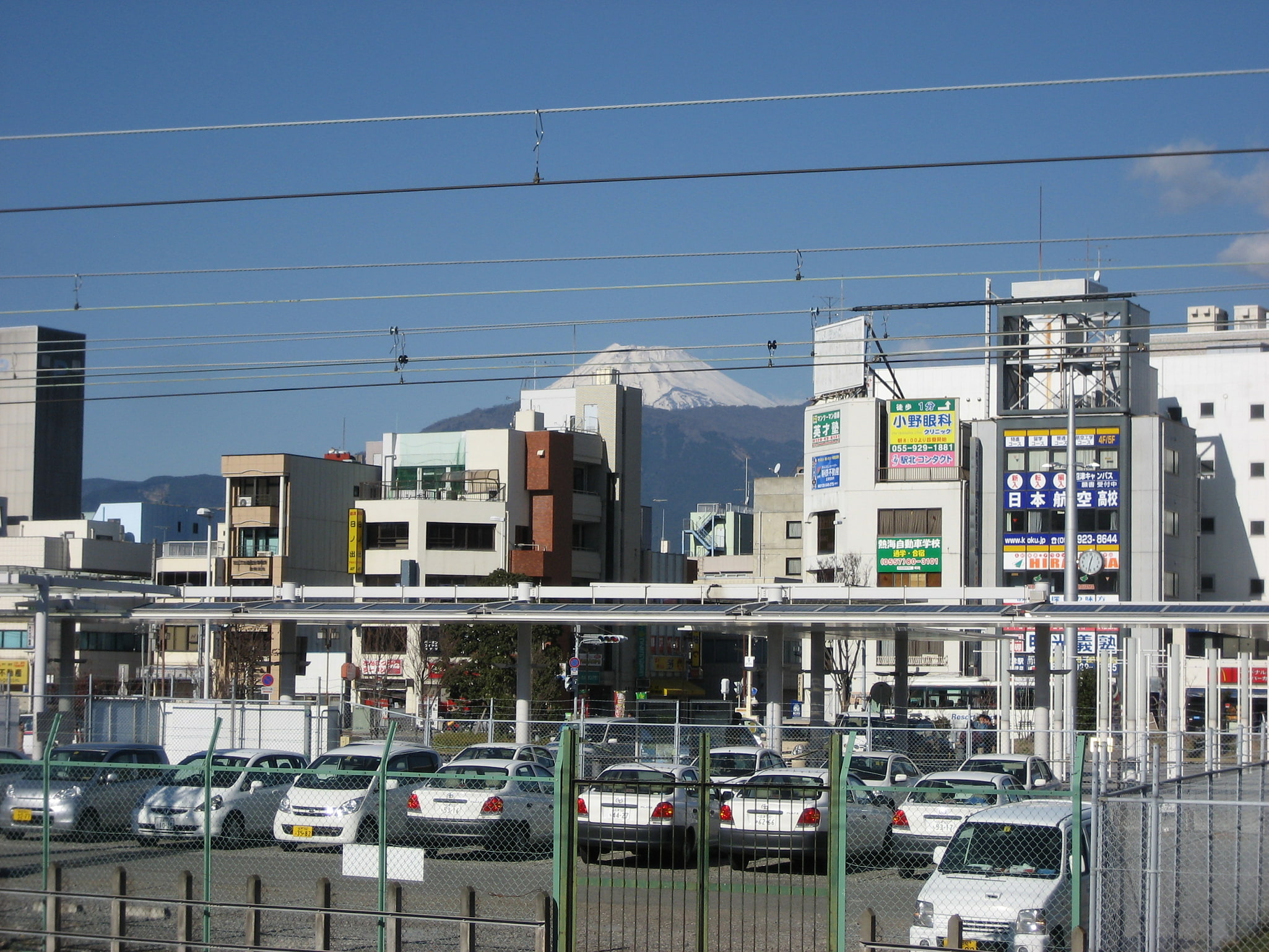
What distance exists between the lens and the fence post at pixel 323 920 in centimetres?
1275

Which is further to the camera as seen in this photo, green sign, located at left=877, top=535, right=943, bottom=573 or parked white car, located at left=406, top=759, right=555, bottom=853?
green sign, located at left=877, top=535, right=943, bottom=573

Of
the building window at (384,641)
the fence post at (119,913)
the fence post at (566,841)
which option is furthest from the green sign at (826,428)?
the fence post at (566,841)

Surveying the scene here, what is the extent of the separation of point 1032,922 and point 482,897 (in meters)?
5.96

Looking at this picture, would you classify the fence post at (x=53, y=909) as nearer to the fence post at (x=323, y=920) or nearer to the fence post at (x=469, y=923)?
the fence post at (x=323, y=920)

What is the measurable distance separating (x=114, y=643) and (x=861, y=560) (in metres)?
38.9

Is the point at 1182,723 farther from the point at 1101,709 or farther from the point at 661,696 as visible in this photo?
the point at 661,696

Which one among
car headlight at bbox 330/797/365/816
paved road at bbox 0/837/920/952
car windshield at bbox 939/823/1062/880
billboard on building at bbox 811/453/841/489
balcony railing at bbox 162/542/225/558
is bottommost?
A: paved road at bbox 0/837/920/952

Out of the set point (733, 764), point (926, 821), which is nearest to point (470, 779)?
point (926, 821)

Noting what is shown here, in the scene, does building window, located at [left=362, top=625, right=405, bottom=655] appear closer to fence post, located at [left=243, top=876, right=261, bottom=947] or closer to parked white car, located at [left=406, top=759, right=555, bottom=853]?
parked white car, located at [left=406, top=759, right=555, bottom=853]

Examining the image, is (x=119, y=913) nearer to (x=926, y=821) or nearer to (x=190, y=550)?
(x=926, y=821)

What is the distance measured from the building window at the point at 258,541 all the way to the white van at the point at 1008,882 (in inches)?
2440

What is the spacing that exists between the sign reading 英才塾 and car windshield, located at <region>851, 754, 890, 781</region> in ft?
183

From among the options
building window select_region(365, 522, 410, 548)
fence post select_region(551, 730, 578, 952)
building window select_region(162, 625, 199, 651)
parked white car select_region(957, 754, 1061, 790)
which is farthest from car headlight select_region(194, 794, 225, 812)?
building window select_region(162, 625, 199, 651)

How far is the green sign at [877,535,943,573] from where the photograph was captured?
78.3 m
